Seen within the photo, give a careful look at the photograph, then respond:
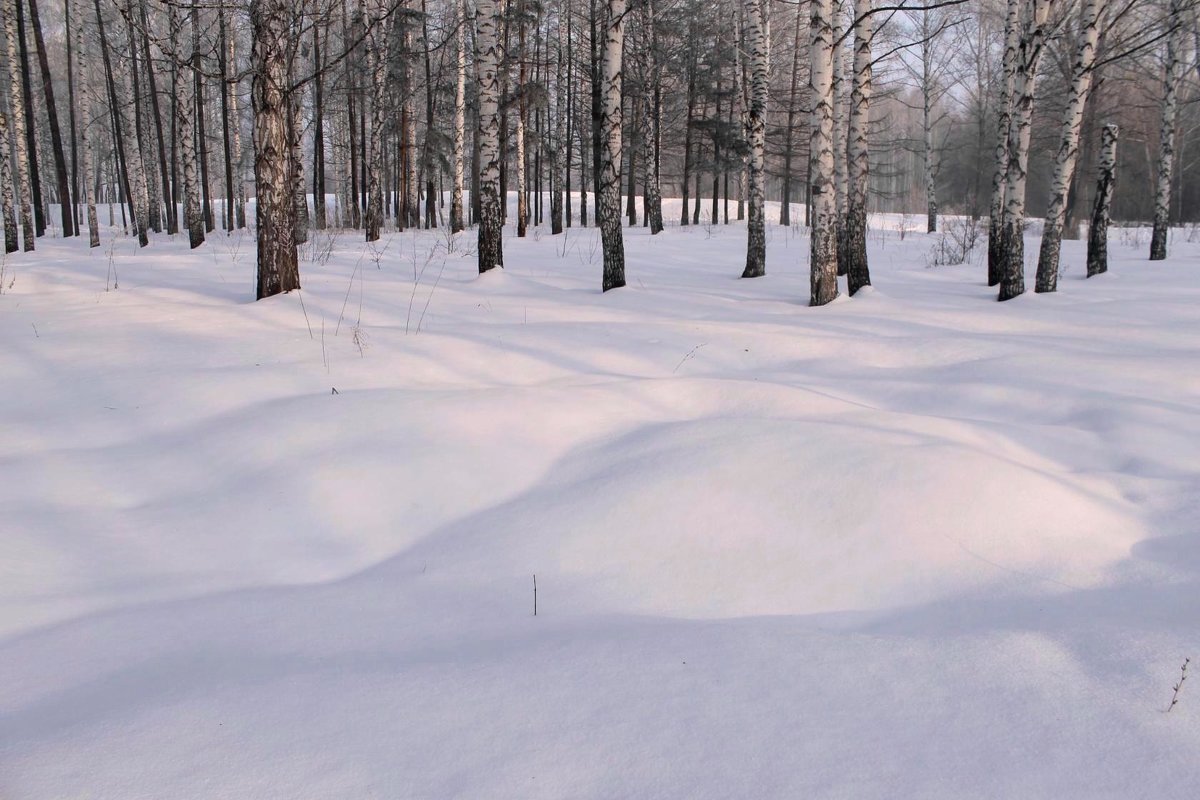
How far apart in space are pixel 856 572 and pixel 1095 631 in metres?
0.72

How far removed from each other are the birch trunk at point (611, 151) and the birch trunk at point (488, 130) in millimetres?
1320

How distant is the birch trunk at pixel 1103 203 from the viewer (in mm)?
11172

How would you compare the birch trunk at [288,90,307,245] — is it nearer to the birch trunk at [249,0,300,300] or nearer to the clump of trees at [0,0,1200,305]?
the clump of trees at [0,0,1200,305]

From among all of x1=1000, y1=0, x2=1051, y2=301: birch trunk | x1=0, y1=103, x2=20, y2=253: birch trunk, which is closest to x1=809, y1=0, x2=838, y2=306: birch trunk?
x1=1000, y1=0, x2=1051, y2=301: birch trunk

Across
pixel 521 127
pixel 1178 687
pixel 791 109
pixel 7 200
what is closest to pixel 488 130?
pixel 1178 687

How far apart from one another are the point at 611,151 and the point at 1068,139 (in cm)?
538

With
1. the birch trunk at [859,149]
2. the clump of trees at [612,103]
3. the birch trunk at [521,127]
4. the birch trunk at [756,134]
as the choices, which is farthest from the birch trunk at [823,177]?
the birch trunk at [521,127]

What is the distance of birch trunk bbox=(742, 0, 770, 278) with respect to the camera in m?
10.8

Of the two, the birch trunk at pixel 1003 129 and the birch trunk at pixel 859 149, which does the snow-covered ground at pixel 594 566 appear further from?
the birch trunk at pixel 1003 129

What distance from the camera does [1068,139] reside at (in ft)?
28.9

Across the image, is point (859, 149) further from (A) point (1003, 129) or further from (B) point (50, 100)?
(B) point (50, 100)

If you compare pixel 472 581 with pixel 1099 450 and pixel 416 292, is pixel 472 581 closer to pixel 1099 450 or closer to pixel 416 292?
pixel 1099 450

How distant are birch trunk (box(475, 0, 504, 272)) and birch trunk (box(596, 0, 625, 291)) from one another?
1.32 meters

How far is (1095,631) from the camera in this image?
2105 millimetres
